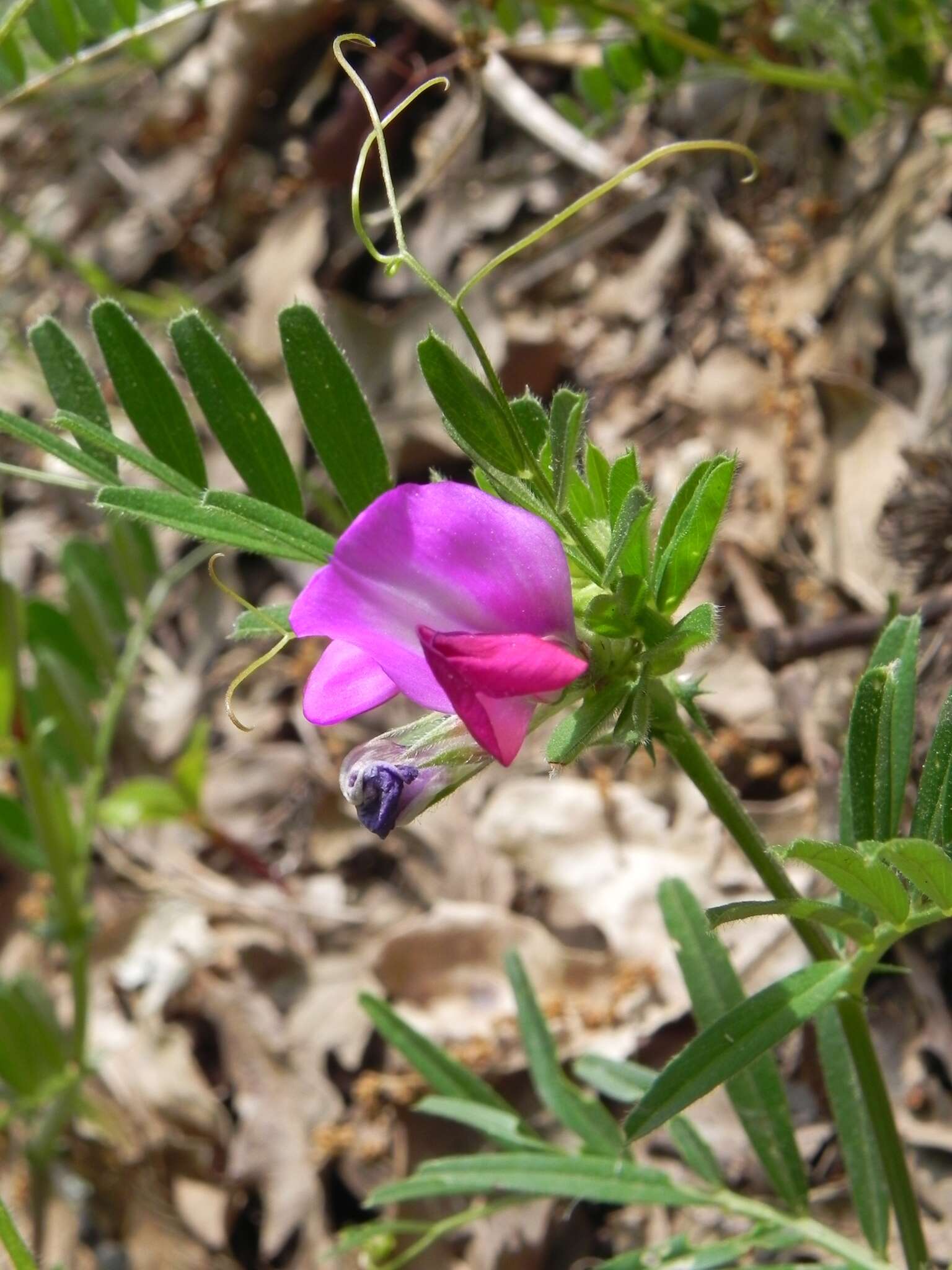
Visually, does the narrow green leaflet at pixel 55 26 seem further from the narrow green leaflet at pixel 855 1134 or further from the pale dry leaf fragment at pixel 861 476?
the narrow green leaflet at pixel 855 1134

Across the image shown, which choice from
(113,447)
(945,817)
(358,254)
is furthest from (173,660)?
(945,817)

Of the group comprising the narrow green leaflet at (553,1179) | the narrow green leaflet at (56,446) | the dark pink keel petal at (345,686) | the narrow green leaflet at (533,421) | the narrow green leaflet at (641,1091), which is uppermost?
the narrow green leaflet at (56,446)

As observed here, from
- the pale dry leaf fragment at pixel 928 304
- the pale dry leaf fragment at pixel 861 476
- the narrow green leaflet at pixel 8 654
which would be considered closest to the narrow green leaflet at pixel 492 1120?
the narrow green leaflet at pixel 8 654

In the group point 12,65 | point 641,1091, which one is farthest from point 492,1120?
point 12,65

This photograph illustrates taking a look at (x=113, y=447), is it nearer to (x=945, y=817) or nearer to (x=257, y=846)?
(x=945, y=817)

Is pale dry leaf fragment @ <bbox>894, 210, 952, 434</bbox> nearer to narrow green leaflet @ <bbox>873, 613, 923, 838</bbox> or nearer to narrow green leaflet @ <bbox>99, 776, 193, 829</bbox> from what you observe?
narrow green leaflet @ <bbox>873, 613, 923, 838</bbox>

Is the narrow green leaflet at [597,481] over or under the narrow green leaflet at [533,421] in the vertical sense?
under

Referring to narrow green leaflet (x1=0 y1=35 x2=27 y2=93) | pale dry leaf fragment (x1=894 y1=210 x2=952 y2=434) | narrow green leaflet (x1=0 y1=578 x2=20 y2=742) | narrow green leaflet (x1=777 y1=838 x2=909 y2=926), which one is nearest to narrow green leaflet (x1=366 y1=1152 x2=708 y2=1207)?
narrow green leaflet (x1=777 y1=838 x2=909 y2=926)
